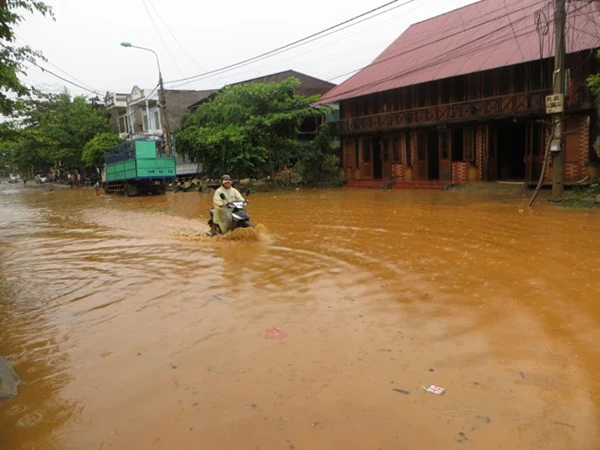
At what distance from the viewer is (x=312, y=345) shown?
446 centimetres

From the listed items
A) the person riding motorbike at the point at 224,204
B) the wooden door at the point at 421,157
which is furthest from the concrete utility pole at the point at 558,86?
the person riding motorbike at the point at 224,204

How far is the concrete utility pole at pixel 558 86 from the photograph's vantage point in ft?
44.7

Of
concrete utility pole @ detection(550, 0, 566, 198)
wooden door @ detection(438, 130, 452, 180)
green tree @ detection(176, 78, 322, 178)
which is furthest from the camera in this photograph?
green tree @ detection(176, 78, 322, 178)

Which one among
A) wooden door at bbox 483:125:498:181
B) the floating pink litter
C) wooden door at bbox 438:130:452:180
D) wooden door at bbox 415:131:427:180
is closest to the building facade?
wooden door at bbox 415:131:427:180

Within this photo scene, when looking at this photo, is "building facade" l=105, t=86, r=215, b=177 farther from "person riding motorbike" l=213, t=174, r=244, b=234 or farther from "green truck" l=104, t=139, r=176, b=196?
"person riding motorbike" l=213, t=174, r=244, b=234

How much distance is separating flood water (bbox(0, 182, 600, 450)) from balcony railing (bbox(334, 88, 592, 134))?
9929mm

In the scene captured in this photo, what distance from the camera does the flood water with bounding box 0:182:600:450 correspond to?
3.17m

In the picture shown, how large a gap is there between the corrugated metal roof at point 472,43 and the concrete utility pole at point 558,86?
151cm

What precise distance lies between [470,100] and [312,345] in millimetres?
18664

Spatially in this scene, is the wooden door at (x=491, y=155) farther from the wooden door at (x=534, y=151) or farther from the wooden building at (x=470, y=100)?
the wooden door at (x=534, y=151)

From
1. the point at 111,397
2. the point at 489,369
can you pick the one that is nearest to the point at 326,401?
the point at 489,369

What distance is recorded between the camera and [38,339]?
5.00 m

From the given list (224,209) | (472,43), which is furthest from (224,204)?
(472,43)

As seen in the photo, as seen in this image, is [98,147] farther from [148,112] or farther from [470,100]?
[470,100]
